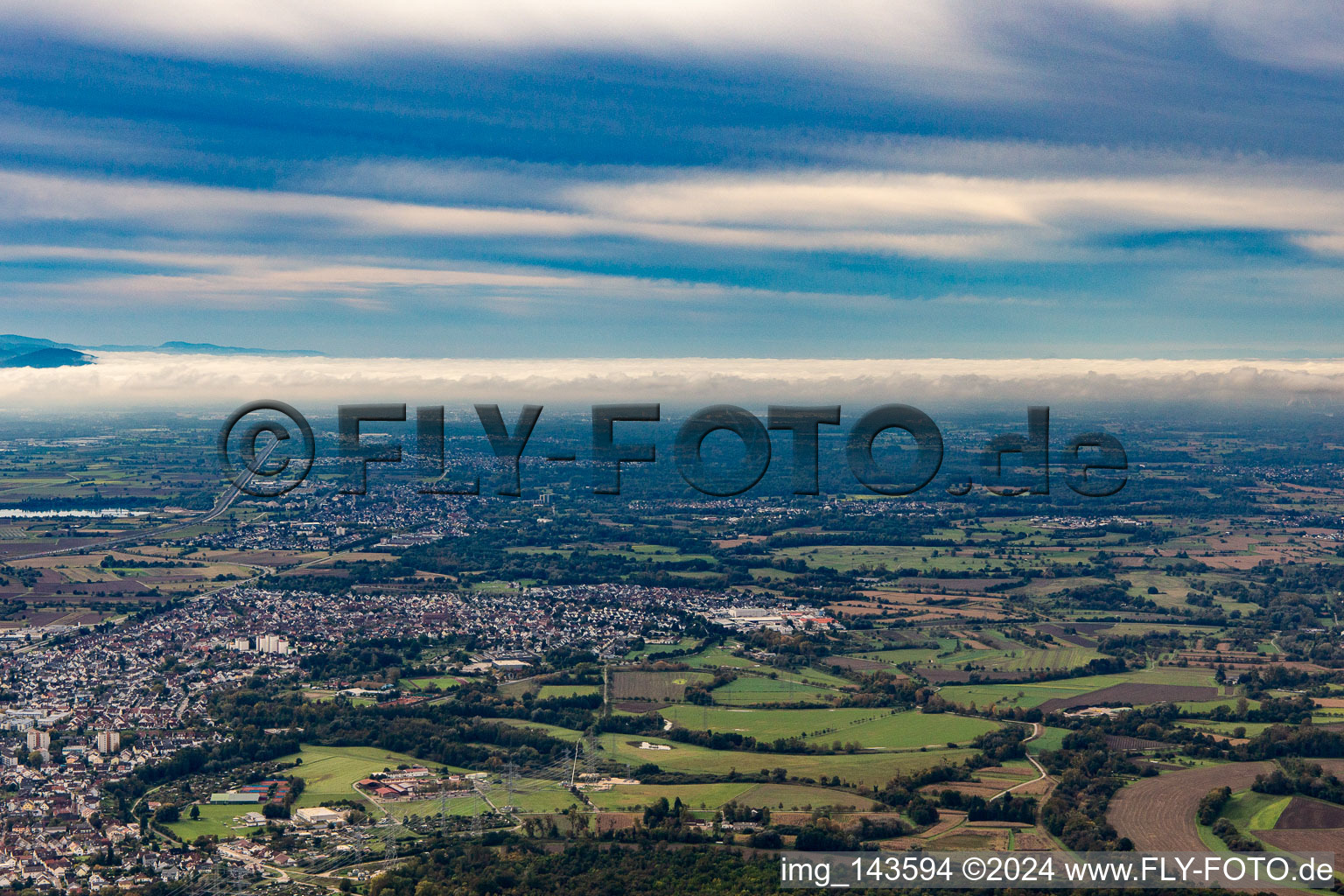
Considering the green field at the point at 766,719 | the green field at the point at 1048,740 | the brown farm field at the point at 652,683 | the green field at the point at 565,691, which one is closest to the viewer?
the green field at the point at 1048,740

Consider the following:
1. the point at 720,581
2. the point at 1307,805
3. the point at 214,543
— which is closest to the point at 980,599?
the point at 720,581

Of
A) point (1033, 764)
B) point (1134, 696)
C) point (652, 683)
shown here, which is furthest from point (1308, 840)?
point (652, 683)

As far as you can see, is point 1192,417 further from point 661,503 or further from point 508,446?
point 508,446

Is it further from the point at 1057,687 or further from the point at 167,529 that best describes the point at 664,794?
the point at 167,529

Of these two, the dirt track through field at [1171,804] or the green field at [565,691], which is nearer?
the dirt track through field at [1171,804]

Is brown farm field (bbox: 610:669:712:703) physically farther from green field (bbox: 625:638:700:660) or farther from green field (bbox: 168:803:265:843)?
green field (bbox: 168:803:265:843)

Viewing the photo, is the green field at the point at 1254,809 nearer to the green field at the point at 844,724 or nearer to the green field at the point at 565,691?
the green field at the point at 844,724

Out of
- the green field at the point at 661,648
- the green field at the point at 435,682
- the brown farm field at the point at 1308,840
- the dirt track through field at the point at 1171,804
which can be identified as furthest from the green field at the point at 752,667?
the brown farm field at the point at 1308,840

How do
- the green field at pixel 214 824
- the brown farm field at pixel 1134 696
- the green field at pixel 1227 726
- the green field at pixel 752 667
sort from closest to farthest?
the green field at pixel 214 824
the green field at pixel 1227 726
the brown farm field at pixel 1134 696
the green field at pixel 752 667

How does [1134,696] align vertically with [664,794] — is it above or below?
above
